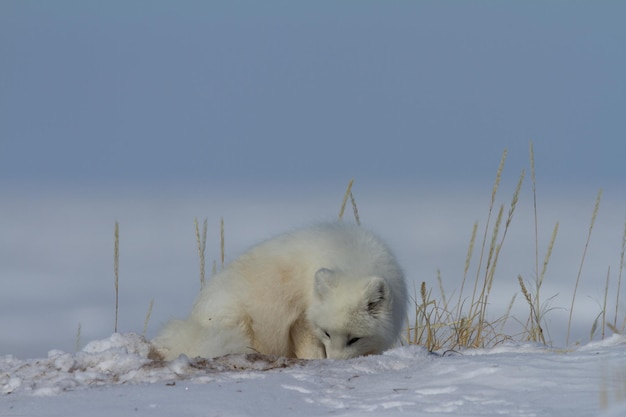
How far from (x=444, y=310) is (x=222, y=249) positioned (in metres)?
1.71

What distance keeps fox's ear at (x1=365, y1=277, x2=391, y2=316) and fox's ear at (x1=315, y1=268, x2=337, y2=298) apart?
193 mm

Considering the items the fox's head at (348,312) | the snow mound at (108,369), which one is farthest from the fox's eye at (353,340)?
the snow mound at (108,369)

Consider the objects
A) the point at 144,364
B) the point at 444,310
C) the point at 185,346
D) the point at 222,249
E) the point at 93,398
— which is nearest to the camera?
the point at 93,398

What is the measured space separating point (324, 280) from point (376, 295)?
30 cm

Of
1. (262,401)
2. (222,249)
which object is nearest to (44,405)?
(262,401)

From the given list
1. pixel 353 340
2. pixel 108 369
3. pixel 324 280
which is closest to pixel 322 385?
pixel 108 369

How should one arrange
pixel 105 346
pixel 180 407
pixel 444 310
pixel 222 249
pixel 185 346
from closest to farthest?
pixel 180 407
pixel 105 346
pixel 185 346
pixel 444 310
pixel 222 249

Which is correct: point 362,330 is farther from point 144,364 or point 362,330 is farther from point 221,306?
point 144,364

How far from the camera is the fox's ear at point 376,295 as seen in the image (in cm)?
486

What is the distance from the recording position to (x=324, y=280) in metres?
4.88

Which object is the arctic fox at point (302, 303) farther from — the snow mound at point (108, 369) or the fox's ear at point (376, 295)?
the snow mound at point (108, 369)

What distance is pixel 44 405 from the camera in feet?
10.8

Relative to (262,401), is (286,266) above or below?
above

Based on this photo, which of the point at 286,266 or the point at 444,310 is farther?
the point at 444,310
